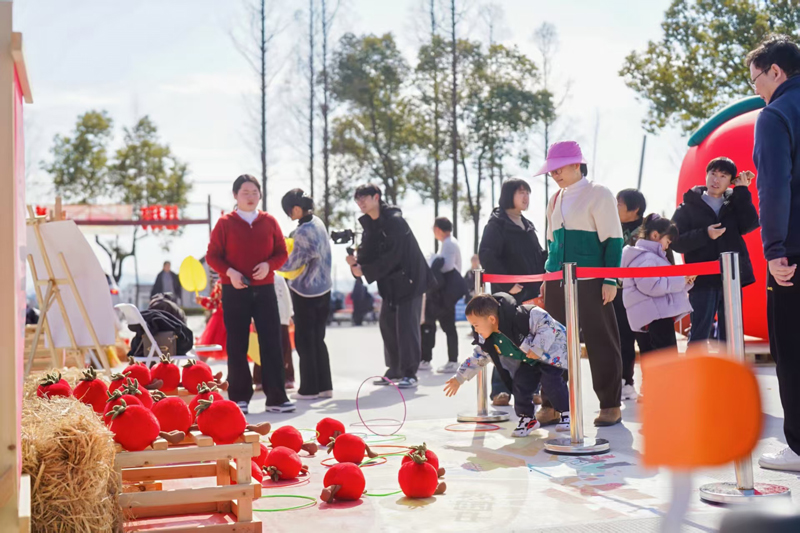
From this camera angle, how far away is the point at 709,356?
3.09 feet

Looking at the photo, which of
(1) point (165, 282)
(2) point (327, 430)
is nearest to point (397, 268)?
(2) point (327, 430)

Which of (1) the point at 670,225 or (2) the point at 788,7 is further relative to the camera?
(2) the point at 788,7

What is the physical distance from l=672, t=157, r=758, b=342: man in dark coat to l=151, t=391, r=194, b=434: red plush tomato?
4.07 m

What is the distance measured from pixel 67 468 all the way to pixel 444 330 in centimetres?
771

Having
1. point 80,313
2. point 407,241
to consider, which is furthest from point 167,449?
point 407,241

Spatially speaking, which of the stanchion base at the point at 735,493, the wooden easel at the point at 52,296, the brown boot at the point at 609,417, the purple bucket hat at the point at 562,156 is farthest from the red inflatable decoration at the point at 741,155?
the wooden easel at the point at 52,296

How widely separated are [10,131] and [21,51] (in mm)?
224

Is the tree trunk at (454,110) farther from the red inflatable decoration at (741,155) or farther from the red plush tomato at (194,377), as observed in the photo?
the red plush tomato at (194,377)

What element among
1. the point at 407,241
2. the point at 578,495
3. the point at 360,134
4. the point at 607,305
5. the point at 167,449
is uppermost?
the point at 360,134

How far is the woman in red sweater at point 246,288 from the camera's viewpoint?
6555 millimetres

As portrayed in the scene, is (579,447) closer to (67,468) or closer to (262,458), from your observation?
(262,458)

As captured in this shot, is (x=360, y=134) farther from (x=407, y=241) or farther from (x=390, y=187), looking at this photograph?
(x=407, y=241)

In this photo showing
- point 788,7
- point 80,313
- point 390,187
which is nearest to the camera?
point 80,313

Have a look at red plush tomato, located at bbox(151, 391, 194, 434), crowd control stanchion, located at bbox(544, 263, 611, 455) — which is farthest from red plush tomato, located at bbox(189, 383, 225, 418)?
crowd control stanchion, located at bbox(544, 263, 611, 455)
